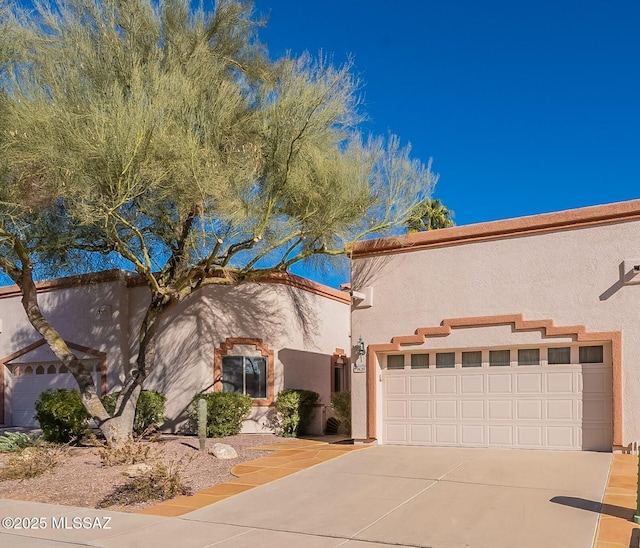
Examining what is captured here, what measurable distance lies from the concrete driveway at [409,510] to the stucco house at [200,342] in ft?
19.7

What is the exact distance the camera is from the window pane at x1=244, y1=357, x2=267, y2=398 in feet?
56.0

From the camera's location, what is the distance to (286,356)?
1753 cm

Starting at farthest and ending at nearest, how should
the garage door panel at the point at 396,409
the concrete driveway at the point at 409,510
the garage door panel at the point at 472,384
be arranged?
the garage door panel at the point at 396,409
the garage door panel at the point at 472,384
the concrete driveway at the point at 409,510

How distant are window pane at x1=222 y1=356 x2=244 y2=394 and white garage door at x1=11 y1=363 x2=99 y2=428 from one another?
208 inches

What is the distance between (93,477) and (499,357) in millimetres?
7719

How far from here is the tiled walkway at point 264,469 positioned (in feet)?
30.2

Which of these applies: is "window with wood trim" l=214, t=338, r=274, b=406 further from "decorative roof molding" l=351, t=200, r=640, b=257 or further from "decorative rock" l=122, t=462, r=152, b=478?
"decorative rock" l=122, t=462, r=152, b=478

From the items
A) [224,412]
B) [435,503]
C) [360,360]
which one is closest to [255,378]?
[224,412]

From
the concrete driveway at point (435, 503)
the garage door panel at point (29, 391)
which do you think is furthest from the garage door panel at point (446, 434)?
the garage door panel at point (29, 391)

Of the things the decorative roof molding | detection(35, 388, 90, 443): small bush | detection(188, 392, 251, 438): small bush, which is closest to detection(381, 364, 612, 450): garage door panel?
the decorative roof molding

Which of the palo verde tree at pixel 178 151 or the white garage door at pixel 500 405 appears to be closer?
the palo verde tree at pixel 178 151

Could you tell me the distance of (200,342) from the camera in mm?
16984

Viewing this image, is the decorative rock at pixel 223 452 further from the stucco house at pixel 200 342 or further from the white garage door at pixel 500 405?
the stucco house at pixel 200 342

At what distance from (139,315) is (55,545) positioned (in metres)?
10.9
